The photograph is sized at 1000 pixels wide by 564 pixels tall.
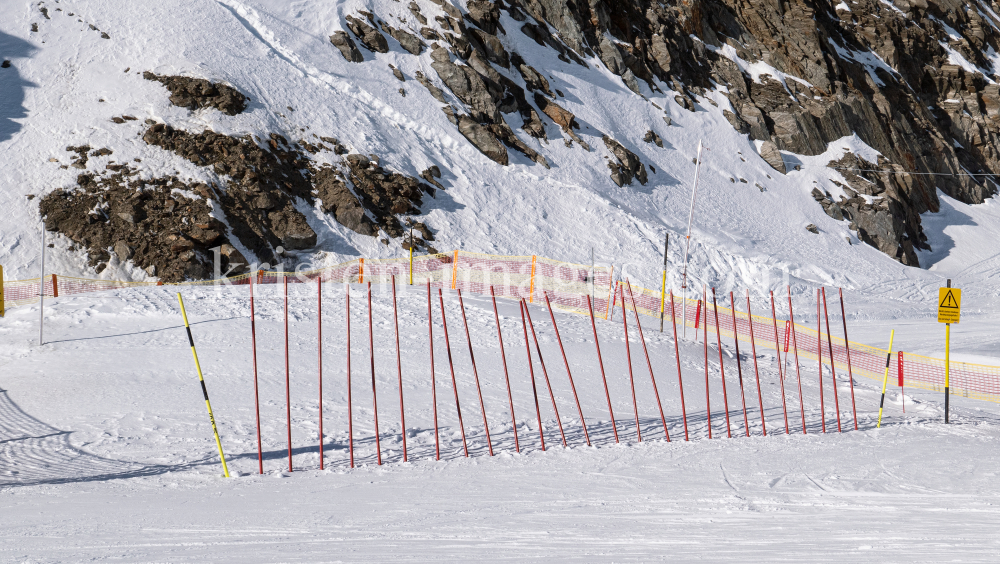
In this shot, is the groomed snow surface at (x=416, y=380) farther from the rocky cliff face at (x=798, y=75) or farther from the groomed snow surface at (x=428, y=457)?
the rocky cliff face at (x=798, y=75)

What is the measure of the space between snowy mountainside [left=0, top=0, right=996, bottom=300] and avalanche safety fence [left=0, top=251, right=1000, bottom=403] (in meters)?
1.73

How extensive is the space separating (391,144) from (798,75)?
27394 mm

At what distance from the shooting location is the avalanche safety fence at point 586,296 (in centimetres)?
Result: 1670

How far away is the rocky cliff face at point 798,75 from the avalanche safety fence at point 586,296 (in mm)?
8862

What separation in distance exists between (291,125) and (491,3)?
1501cm

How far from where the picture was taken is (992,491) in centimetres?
733

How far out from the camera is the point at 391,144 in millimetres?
28859

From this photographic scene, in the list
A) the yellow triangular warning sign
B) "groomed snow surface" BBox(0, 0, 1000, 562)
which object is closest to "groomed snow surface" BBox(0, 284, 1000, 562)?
"groomed snow surface" BBox(0, 0, 1000, 562)

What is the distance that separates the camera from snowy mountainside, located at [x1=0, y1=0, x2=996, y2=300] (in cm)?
2419

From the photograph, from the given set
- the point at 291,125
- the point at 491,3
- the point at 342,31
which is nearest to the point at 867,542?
the point at 291,125

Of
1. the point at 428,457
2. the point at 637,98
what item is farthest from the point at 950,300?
the point at 637,98

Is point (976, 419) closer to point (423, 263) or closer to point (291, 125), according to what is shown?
point (423, 263)

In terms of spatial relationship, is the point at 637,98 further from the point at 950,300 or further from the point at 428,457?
the point at 428,457

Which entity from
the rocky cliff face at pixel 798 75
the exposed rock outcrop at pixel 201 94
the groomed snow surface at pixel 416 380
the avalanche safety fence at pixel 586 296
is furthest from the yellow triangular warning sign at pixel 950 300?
the exposed rock outcrop at pixel 201 94
